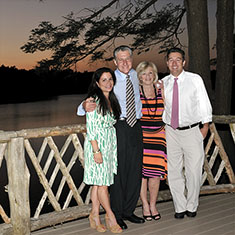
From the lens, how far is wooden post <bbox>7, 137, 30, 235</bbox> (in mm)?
3611

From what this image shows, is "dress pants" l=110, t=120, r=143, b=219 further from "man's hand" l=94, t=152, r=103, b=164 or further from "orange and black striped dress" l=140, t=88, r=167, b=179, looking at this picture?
"man's hand" l=94, t=152, r=103, b=164

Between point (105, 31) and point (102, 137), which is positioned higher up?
point (105, 31)

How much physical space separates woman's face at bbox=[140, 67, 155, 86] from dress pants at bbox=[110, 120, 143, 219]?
14.2 inches

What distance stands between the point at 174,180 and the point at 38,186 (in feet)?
38.9

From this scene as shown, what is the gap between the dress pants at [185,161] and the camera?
389 centimetres

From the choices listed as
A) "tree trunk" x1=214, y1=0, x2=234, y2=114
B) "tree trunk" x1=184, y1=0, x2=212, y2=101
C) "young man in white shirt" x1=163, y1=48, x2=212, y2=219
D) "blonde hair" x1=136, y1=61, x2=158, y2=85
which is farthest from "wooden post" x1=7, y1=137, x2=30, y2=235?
"tree trunk" x1=214, y1=0, x2=234, y2=114

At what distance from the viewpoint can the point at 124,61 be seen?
361 centimetres

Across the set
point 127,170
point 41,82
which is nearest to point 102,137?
point 127,170

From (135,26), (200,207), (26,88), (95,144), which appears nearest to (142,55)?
(135,26)

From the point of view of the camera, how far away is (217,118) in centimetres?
484

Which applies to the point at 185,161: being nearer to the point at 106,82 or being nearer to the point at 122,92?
the point at 122,92

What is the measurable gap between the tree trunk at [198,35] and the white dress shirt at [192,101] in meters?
3.86

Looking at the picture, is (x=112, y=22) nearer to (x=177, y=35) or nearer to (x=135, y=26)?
(x=135, y=26)

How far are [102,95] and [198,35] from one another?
14.6ft
